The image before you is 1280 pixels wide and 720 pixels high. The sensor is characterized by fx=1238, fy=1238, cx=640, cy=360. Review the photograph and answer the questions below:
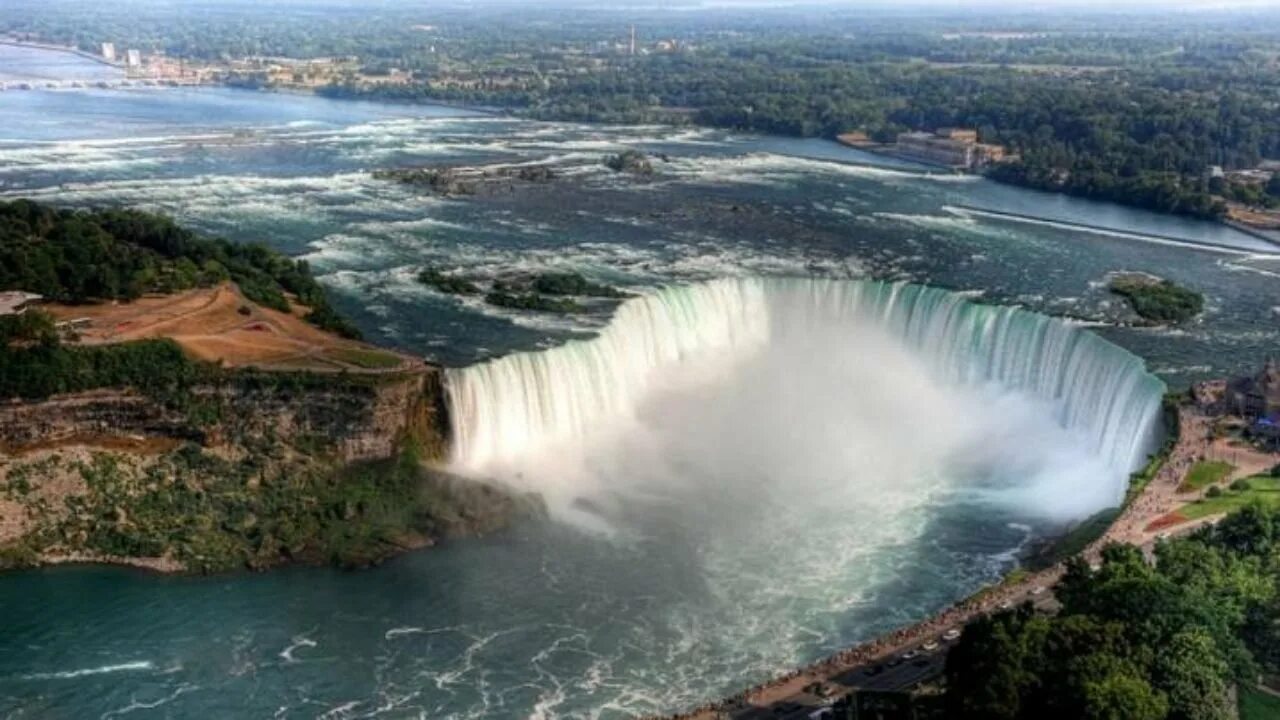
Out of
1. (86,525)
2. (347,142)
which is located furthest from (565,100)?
(86,525)

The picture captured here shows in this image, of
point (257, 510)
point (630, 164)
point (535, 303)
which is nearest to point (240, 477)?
point (257, 510)

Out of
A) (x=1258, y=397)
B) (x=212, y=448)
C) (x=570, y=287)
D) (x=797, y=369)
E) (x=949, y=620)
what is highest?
(x=570, y=287)

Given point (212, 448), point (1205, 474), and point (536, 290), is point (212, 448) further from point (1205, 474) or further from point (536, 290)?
point (1205, 474)

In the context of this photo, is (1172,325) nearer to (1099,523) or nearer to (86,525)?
(1099,523)

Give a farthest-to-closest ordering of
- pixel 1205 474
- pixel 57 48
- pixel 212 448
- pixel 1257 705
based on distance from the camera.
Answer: pixel 57 48 → pixel 212 448 → pixel 1205 474 → pixel 1257 705

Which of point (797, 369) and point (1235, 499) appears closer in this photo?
point (1235, 499)

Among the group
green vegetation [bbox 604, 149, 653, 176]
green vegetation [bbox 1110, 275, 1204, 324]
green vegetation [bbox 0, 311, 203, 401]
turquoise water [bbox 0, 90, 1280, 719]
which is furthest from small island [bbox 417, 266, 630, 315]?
green vegetation [bbox 604, 149, 653, 176]

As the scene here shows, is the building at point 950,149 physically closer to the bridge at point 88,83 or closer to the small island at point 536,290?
the small island at point 536,290
